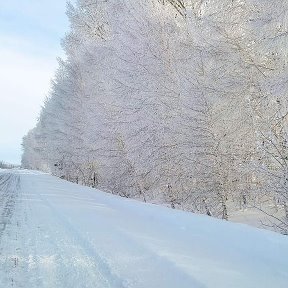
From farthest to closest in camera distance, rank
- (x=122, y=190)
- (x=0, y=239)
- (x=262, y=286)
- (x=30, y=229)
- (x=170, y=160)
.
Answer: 1. (x=122, y=190)
2. (x=170, y=160)
3. (x=30, y=229)
4. (x=0, y=239)
5. (x=262, y=286)

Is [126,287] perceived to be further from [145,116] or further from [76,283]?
[145,116]

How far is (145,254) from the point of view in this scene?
5332 millimetres

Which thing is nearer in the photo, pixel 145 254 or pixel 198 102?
pixel 145 254

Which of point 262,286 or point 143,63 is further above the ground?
point 143,63

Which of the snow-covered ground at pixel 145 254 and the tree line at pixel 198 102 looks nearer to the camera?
the snow-covered ground at pixel 145 254

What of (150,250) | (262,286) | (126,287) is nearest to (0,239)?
(150,250)

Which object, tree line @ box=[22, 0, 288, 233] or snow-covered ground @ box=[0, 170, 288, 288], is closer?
snow-covered ground @ box=[0, 170, 288, 288]

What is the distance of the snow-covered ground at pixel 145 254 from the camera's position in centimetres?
411

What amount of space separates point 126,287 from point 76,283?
1.71 feet

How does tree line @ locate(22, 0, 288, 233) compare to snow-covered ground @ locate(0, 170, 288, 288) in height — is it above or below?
above

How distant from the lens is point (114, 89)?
50.4 ft

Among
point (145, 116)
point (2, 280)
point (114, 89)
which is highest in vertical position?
point (114, 89)

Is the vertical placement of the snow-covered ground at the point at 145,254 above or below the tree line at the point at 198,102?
below

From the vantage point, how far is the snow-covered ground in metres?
4.11
